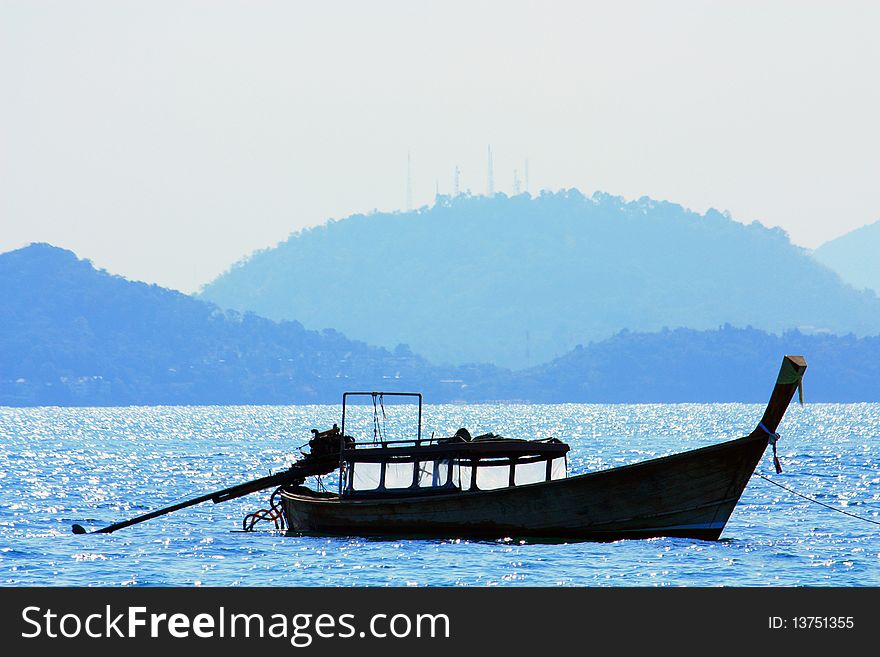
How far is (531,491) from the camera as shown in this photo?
4159 cm

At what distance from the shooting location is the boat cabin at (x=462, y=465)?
4319 cm

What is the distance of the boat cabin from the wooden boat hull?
2.95 ft

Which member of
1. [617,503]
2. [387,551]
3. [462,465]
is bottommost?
[387,551]

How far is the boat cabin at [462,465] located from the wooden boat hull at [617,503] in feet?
2.95

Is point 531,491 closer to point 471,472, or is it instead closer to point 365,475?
point 471,472

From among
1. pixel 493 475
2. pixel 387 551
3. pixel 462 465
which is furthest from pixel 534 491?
pixel 387 551

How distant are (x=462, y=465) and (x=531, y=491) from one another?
3.44 meters

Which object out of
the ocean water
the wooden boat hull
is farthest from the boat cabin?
the ocean water

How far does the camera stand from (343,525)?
150 feet

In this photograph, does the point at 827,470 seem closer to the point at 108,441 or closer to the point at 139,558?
the point at 139,558

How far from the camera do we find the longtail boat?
4075cm

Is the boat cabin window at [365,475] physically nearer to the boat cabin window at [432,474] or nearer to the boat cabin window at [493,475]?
the boat cabin window at [432,474]

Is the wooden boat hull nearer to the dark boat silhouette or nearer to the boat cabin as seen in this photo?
the dark boat silhouette
